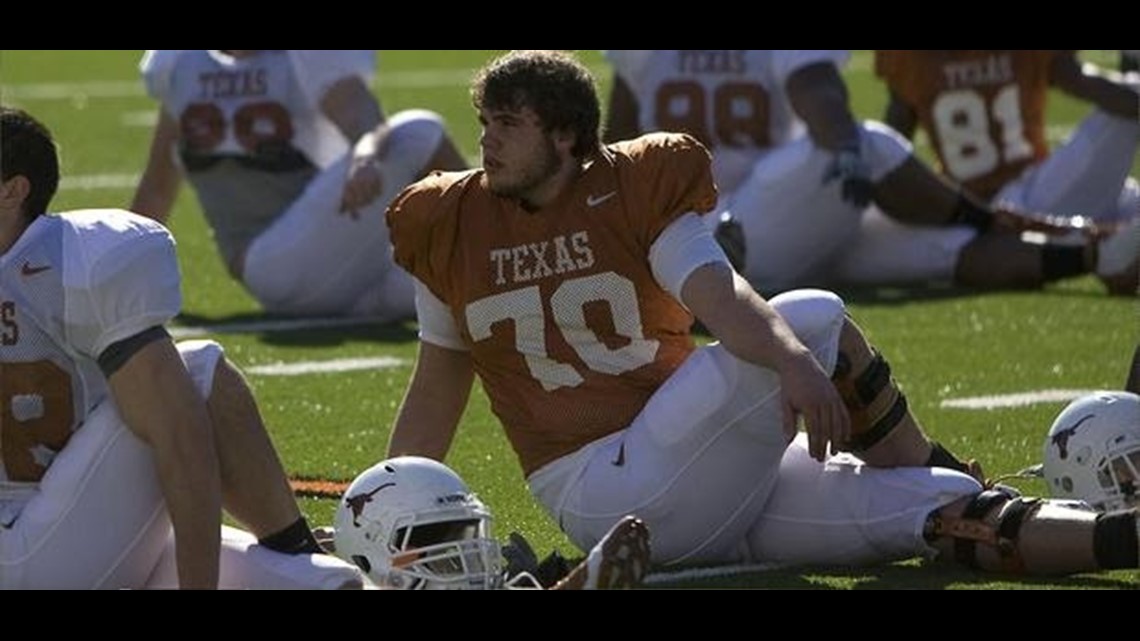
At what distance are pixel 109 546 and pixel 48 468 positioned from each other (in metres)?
0.19

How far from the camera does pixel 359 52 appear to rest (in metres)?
9.25

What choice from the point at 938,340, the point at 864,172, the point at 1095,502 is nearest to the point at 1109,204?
the point at 864,172

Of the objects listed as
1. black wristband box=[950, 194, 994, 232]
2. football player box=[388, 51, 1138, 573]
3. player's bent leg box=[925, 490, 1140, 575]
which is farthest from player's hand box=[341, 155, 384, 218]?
player's bent leg box=[925, 490, 1140, 575]

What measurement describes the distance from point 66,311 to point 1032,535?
186cm

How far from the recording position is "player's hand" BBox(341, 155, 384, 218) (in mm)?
8773

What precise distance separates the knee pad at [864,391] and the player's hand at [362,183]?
3.58 meters

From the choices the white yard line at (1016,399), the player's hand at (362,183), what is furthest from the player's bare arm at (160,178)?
the white yard line at (1016,399)

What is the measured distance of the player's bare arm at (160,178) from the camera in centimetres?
903

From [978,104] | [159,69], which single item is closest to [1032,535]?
[159,69]

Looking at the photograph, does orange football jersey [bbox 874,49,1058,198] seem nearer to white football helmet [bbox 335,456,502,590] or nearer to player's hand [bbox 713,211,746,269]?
player's hand [bbox 713,211,746,269]

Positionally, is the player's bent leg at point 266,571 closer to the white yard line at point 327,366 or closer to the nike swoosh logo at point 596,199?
the nike swoosh logo at point 596,199
